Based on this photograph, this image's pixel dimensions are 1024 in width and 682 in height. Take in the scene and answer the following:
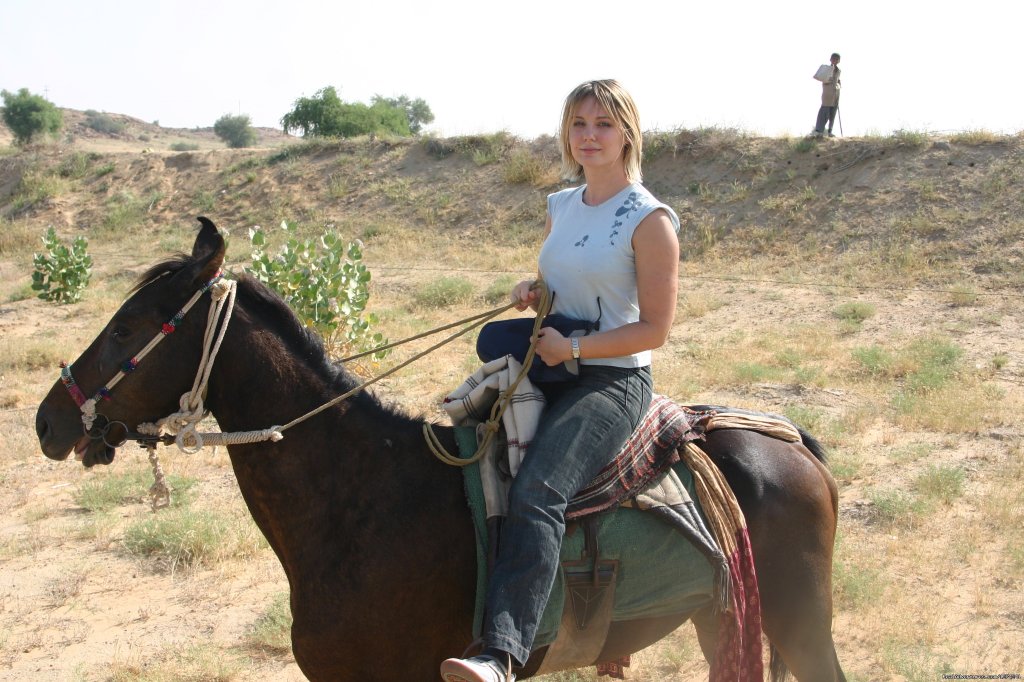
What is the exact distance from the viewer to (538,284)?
117 inches

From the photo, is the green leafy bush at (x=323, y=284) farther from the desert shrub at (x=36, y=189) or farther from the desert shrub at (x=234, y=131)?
the desert shrub at (x=234, y=131)

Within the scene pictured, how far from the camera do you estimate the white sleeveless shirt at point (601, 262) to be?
279 cm

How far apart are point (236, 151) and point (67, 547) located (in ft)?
89.4

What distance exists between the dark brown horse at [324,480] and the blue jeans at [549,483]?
295 millimetres

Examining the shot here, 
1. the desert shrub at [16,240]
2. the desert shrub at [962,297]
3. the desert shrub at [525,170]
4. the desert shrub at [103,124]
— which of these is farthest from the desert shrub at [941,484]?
the desert shrub at [103,124]

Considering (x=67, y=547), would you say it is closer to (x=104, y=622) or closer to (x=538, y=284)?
(x=104, y=622)

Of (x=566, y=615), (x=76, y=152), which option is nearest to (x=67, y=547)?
(x=566, y=615)

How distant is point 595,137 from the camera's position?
287 centimetres

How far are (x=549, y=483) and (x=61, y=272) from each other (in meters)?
15.0

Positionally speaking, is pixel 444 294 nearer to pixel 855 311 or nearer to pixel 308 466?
pixel 855 311

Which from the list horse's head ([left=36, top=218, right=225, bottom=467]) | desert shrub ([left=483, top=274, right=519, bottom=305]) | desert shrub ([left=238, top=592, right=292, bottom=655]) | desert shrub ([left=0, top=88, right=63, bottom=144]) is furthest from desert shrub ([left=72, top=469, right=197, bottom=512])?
desert shrub ([left=0, top=88, right=63, bottom=144])

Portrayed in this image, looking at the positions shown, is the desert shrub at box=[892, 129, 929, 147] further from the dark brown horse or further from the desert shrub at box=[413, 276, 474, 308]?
the dark brown horse

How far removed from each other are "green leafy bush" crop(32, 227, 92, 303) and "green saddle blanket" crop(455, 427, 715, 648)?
14446 mm

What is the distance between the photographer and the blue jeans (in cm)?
263
